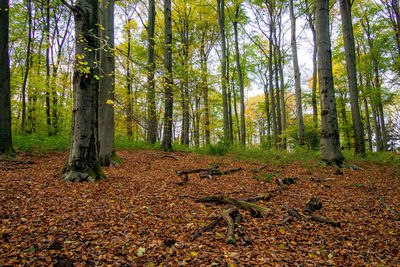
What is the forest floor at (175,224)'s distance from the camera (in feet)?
6.81

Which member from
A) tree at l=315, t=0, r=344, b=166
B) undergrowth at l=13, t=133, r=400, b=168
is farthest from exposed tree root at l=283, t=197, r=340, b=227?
undergrowth at l=13, t=133, r=400, b=168

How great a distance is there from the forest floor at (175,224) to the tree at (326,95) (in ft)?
5.66

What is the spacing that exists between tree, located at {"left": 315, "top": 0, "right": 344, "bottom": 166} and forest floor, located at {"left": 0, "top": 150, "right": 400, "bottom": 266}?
1.72 m

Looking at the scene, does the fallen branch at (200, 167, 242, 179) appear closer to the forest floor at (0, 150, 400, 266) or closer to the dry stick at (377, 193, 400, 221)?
the forest floor at (0, 150, 400, 266)

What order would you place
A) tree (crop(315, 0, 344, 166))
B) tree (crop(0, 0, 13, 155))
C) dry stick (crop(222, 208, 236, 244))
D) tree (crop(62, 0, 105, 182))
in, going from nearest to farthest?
1. dry stick (crop(222, 208, 236, 244))
2. tree (crop(62, 0, 105, 182))
3. tree (crop(0, 0, 13, 155))
4. tree (crop(315, 0, 344, 166))

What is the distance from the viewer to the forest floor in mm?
2076

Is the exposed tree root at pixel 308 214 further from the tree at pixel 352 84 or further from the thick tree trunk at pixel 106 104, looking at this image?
the tree at pixel 352 84

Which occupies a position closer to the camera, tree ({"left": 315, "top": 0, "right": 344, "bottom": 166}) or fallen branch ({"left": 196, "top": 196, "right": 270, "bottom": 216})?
fallen branch ({"left": 196, "top": 196, "right": 270, "bottom": 216})

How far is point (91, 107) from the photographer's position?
4.33 m

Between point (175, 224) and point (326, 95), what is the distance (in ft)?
21.0

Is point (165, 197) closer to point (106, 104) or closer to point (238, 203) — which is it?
point (238, 203)

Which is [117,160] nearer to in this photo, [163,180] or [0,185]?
[163,180]

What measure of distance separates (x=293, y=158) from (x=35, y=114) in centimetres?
1730

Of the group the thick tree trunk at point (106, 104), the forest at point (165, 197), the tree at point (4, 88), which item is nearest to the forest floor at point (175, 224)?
the forest at point (165, 197)
